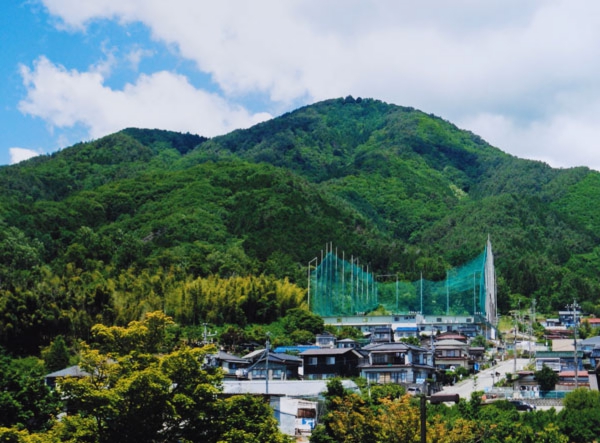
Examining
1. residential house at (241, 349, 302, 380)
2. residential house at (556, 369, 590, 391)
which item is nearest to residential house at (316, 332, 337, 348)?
residential house at (241, 349, 302, 380)

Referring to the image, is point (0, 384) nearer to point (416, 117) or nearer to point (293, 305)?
point (293, 305)

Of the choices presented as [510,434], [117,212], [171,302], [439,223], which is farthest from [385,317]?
[439,223]

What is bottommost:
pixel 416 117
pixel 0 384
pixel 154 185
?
pixel 0 384

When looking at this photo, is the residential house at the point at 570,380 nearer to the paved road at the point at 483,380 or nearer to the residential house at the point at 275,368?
A: the paved road at the point at 483,380

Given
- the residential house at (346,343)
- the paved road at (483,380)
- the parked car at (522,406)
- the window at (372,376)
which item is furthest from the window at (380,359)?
the parked car at (522,406)

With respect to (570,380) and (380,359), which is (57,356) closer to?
(380,359)

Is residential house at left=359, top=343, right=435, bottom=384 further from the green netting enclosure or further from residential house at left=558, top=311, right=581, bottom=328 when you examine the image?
residential house at left=558, top=311, right=581, bottom=328

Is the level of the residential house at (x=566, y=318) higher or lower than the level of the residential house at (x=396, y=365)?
higher

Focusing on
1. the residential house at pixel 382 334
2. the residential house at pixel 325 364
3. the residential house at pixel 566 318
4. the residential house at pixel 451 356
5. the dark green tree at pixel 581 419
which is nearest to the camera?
the dark green tree at pixel 581 419
